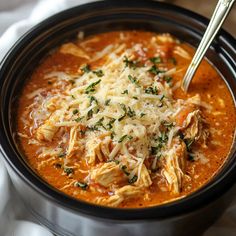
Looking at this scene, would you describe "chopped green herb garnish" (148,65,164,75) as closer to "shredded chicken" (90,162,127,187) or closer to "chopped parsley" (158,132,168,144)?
"chopped parsley" (158,132,168,144)

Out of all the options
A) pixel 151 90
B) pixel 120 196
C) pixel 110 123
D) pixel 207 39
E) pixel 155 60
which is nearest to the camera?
pixel 120 196

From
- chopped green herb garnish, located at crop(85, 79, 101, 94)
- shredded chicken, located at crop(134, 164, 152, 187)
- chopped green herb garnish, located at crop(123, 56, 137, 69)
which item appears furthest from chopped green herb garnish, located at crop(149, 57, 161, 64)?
shredded chicken, located at crop(134, 164, 152, 187)

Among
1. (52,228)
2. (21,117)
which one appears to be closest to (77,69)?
(21,117)

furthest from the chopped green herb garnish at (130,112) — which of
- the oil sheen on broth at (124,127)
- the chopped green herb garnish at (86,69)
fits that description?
the chopped green herb garnish at (86,69)

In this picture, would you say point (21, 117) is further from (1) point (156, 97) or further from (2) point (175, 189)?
(2) point (175, 189)

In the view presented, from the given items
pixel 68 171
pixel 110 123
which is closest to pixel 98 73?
pixel 110 123

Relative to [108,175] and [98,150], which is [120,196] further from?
[98,150]
